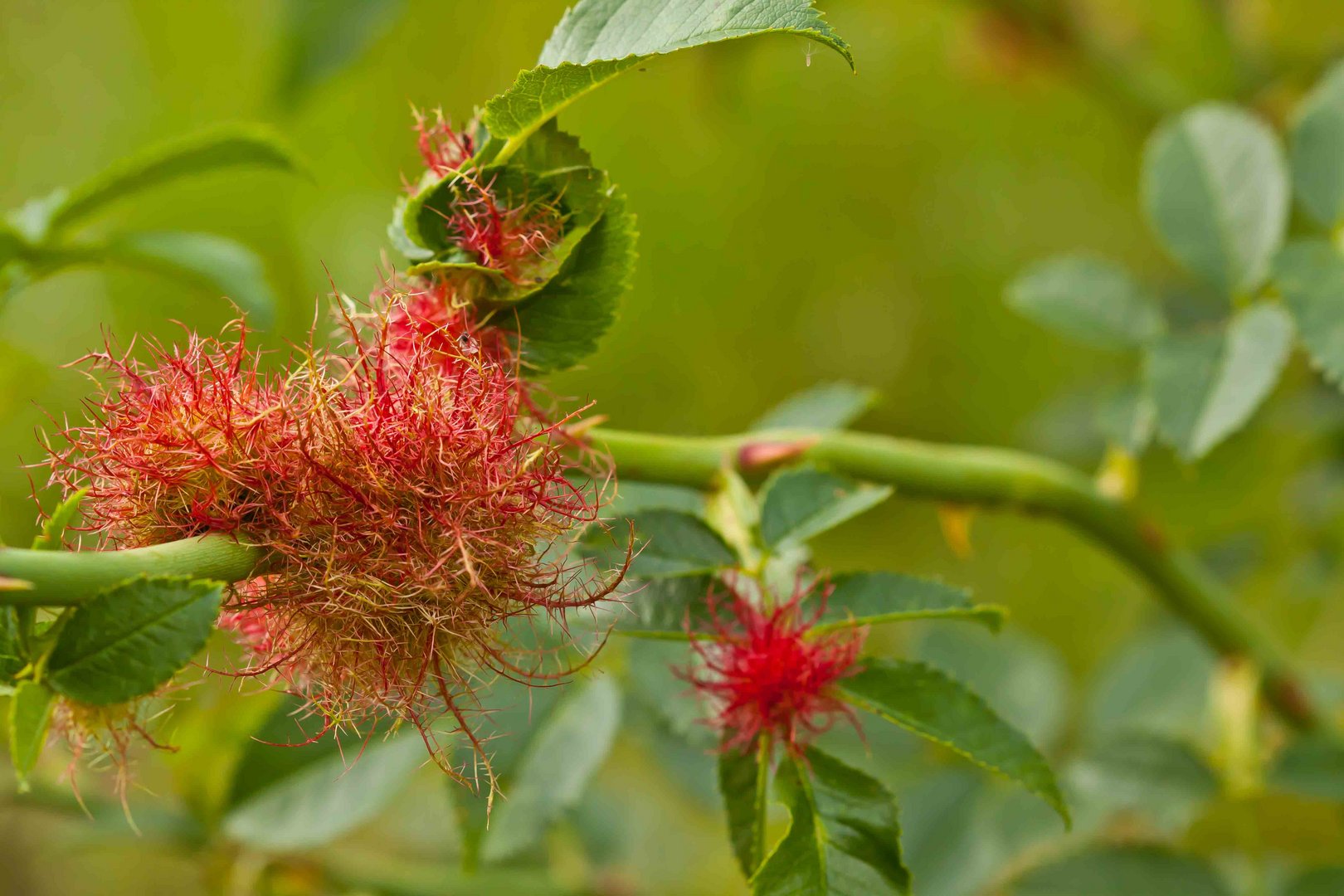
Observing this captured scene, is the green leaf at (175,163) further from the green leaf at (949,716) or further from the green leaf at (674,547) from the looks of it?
the green leaf at (949,716)

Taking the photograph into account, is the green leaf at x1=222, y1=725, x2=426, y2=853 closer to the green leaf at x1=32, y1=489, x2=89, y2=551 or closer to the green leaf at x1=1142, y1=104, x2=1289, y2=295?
the green leaf at x1=32, y1=489, x2=89, y2=551

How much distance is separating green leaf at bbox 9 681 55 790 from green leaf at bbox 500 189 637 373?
26 cm

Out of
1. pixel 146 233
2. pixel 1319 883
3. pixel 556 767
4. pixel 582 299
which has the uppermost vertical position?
pixel 146 233

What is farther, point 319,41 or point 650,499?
point 319,41

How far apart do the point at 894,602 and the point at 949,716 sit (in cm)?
6

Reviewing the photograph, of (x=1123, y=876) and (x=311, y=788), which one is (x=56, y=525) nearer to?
(x=311, y=788)

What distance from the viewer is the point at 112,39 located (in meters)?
2.34

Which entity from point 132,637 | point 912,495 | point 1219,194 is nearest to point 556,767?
point 912,495

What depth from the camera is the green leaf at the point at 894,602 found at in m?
0.59

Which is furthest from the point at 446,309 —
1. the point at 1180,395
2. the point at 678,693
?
the point at 1180,395

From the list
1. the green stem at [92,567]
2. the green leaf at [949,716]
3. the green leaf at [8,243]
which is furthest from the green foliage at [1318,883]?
the green leaf at [8,243]

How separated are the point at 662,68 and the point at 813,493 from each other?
154 cm

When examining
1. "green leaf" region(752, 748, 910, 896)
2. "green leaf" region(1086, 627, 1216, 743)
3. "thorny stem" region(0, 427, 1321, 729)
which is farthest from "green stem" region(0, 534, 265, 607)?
"green leaf" region(1086, 627, 1216, 743)

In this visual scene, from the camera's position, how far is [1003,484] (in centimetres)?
75
